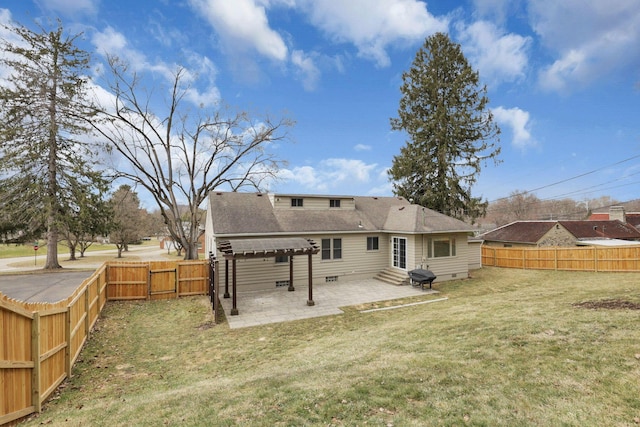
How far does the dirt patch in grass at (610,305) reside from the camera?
7573 mm

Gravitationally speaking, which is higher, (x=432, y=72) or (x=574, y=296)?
(x=432, y=72)

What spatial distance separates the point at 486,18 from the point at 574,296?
14.5 meters

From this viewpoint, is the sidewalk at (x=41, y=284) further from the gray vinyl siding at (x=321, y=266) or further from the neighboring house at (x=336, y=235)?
the gray vinyl siding at (x=321, y=266)

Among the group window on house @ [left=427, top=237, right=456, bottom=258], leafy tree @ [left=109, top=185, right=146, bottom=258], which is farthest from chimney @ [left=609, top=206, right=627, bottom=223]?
leafy tree @ [left=109, top=185, right=146, bottom=258]

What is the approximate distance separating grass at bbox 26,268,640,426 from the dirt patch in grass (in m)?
0.10

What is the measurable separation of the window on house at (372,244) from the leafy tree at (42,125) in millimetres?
20207

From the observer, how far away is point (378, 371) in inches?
193

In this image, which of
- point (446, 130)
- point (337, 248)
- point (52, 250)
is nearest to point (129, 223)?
point (52, 250)

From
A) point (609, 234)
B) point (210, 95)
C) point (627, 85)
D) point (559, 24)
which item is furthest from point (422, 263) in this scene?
point (609, 234)

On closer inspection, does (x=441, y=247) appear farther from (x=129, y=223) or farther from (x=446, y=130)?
(x=129, y=223)

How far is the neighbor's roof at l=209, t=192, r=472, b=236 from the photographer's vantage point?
14.6 metres

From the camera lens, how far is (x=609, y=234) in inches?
1034

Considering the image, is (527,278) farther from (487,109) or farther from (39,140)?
(39,140)

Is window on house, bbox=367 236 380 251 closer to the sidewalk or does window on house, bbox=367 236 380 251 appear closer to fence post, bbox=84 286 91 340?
fence post, bbox=84 286 91 340
